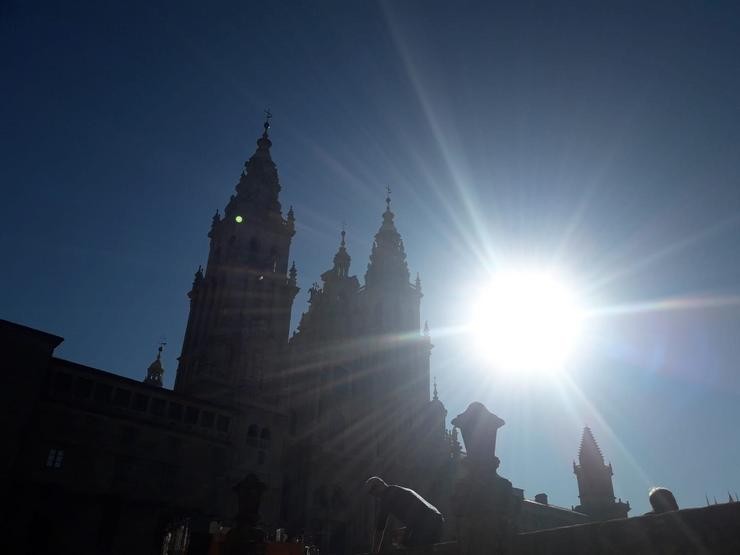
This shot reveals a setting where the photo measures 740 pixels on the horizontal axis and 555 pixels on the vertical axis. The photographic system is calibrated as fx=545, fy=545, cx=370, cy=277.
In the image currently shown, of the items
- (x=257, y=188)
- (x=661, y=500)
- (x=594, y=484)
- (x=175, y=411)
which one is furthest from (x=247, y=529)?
(x=594, y=484)

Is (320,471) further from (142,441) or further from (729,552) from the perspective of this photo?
(729,552)

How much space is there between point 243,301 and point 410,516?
34972mm

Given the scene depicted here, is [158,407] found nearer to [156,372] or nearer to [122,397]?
[122,397]

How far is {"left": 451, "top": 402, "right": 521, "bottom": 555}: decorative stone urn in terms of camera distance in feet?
29.8

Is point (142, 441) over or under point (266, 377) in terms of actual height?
under

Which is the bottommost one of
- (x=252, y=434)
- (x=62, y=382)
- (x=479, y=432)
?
(x=479, y=432)

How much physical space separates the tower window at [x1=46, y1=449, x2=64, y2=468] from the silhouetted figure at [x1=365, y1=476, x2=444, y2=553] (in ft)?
71.5

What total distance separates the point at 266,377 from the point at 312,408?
4551mm

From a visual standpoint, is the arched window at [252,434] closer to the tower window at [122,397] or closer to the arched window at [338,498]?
the tower window at [122,397]

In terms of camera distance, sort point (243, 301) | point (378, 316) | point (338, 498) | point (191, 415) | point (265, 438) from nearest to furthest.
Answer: point (191, 415) < point (265, 438) < point (338, 498) < point (243, 301) < point (378, 316)

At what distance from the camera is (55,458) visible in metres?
27.3

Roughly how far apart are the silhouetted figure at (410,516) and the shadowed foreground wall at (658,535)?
4.22 m

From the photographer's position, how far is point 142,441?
30234 mm

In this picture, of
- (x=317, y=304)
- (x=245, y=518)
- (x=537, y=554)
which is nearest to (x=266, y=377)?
(x=317, y=304)
